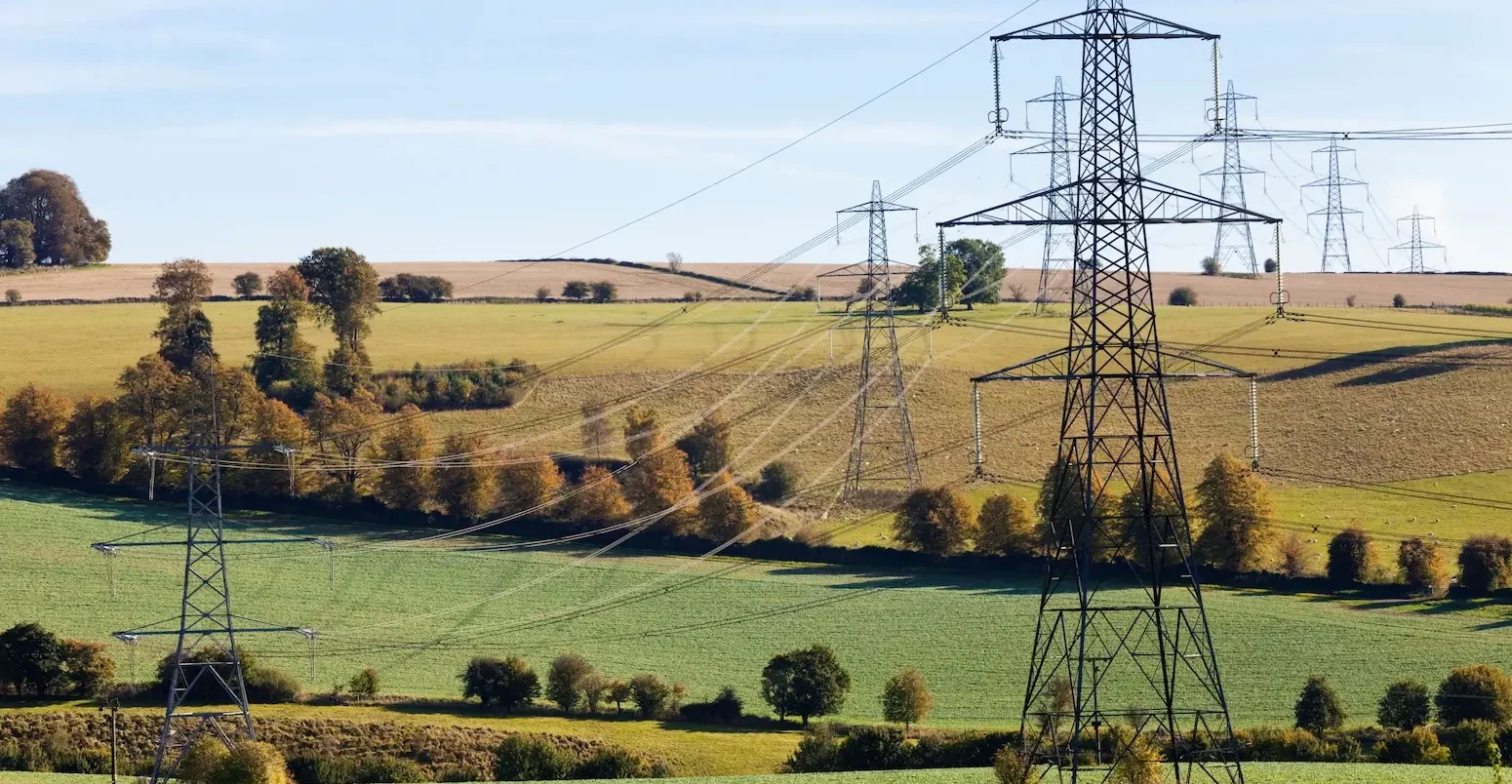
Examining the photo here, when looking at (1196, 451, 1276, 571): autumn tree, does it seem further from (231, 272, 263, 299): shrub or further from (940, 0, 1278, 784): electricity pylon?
(231, 272, 263, 299): shrub

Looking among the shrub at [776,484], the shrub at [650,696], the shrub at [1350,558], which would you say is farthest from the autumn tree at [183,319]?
the shrub at [1350,558]

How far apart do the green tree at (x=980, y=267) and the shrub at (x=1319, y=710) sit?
95.2 m

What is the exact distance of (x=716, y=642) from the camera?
278 feet

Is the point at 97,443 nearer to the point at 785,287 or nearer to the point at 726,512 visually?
the point at 726,512

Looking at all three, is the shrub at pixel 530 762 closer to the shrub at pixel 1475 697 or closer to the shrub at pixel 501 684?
the shrub at pixel 501 684

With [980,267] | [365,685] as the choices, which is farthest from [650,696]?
[980,267]

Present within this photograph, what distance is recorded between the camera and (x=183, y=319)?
137125 millimetres

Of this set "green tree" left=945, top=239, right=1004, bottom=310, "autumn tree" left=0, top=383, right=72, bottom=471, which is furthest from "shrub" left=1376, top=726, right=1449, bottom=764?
"green tree" left=945, top=239, right=1004, bottom=310

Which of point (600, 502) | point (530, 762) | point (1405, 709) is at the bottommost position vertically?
point (530, 762)

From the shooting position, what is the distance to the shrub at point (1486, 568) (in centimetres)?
8900

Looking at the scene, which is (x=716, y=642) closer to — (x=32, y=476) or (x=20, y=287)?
(x=32, y=476)

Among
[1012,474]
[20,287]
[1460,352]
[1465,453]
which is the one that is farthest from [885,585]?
[20,287]

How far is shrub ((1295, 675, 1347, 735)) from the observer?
69.5 metres

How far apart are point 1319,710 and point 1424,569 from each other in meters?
22.3
